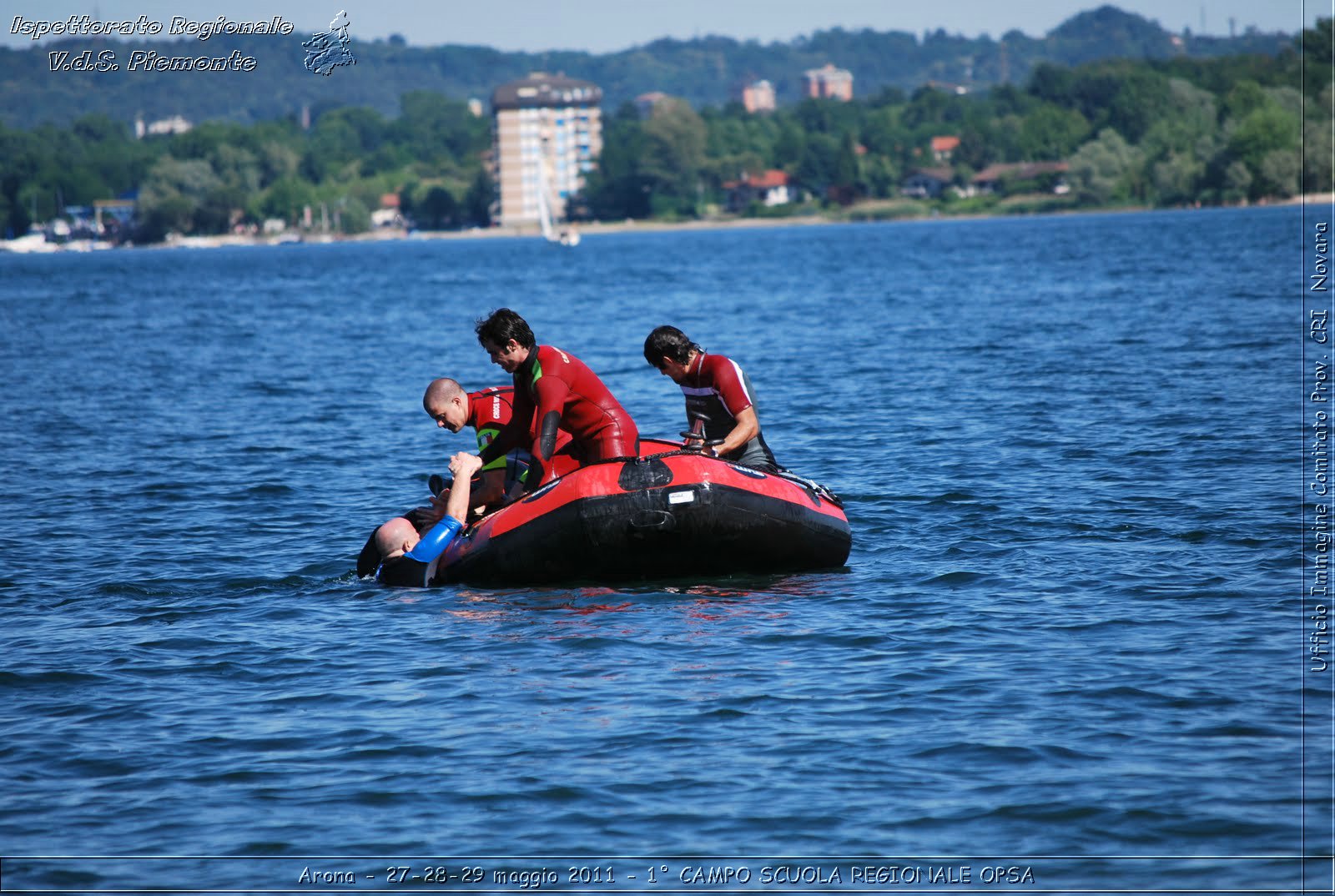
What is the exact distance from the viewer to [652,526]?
404 inches

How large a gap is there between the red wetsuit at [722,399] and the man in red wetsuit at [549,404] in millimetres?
585

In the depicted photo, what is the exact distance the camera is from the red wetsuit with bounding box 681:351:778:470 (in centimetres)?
1084

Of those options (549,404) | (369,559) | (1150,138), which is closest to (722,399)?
(549,404)

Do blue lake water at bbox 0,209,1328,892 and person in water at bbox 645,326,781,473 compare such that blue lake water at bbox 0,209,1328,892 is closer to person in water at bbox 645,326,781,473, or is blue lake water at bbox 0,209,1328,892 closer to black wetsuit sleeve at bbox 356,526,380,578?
black wetsuit sleeve at bbox 356,526,380,578

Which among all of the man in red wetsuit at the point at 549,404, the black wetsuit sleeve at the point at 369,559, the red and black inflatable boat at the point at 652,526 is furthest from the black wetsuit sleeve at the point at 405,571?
the man in red wetsuit at the point at 549,404

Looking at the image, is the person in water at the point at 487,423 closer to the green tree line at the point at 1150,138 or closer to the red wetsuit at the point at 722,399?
the red wetsuit at the point at 722,399

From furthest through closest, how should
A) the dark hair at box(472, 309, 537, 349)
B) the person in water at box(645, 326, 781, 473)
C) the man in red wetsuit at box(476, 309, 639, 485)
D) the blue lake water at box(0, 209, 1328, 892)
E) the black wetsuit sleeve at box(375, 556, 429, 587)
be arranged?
the black wetsuit sleeve at box(375, 556, 429, 587), the person in water at box(645, 326, 781, 473), the man in red wetsuit at box(476, 309, 639, 485), the dark hair at box(472, 309, 537, 349), the blue lake water at box(0, 209, 1328, 892)

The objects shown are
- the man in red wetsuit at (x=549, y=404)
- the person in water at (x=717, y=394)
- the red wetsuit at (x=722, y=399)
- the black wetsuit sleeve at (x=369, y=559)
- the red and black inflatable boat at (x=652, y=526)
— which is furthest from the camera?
the black wetsuit sleeve at (x=369, y=559)

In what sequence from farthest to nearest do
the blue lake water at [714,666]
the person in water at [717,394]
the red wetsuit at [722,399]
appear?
the red wetsuit at [722,399] → the person in water at [717,394] → the blue lake water at [714,666]

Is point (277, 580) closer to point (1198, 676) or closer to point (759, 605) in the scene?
point (759, 605)

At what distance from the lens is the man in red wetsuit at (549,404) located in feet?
32.6

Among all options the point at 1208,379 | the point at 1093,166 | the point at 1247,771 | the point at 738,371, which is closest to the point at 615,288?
the point at 1208,379

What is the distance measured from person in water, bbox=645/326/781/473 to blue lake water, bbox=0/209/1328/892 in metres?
1.00

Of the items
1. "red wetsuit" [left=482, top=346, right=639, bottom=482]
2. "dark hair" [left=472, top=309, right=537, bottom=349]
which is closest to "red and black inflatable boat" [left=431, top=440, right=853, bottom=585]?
"red wetsuit" [left=482, top=346, right=639, bottom=482]
